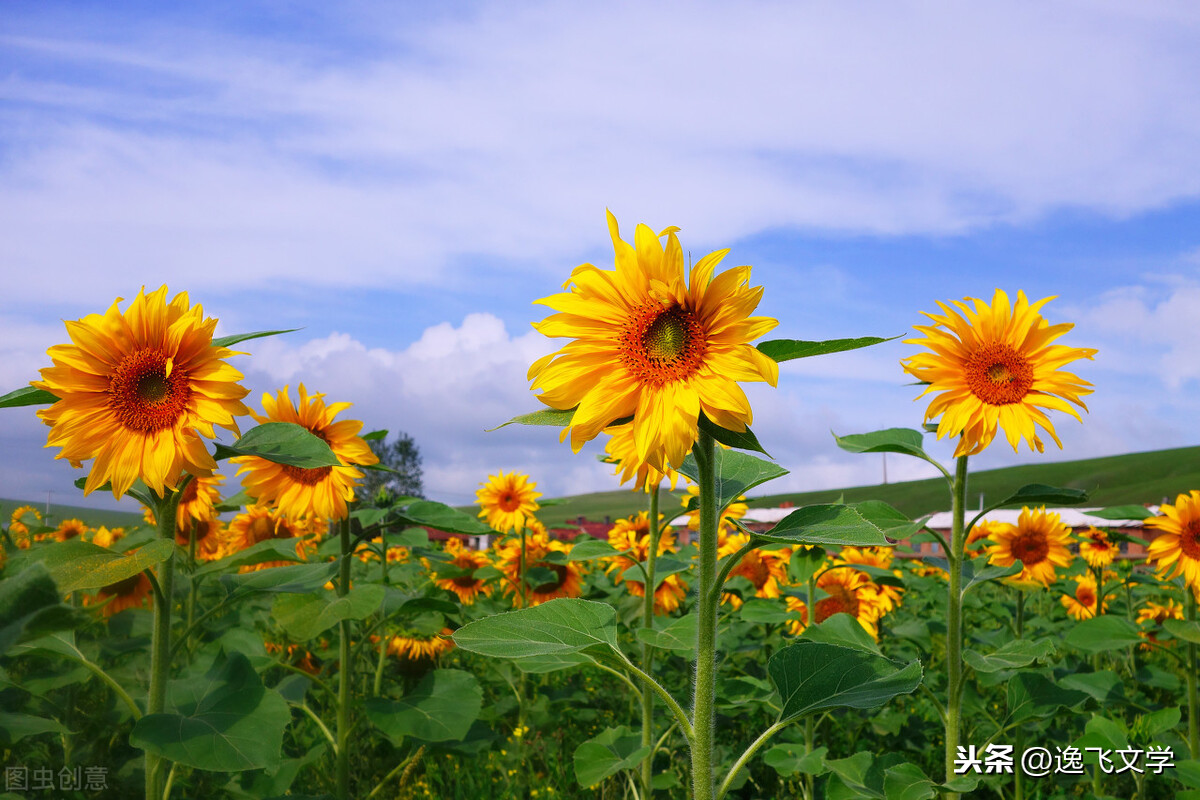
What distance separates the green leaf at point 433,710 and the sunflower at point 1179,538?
376cm

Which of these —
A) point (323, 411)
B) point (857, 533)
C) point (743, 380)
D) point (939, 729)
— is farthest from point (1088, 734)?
point (323, 411)

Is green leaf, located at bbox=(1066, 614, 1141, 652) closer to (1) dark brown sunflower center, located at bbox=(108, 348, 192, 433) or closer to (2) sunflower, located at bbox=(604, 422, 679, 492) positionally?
(2) sunflower, located at bbox=(604, 422, 679, 492)

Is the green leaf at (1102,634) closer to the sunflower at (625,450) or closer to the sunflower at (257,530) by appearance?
the sunflower at (625,450)

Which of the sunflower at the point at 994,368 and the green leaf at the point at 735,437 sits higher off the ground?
the sunflower at the point at 994,368

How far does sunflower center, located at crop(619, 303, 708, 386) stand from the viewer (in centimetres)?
188

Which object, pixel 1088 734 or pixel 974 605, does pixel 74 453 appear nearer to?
pixel 1088 734

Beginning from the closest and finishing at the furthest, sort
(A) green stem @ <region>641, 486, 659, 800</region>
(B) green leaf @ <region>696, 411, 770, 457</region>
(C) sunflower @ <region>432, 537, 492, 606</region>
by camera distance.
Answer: (B) green leaf @ <region>696, 411, 770, 457</region> → (A) green stem @ <region>641, 486, 659, 800</region> → (C) sunflower @ <region>432, 537, 492, 606</region>

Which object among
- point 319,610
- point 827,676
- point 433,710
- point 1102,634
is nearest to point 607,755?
point 433,710

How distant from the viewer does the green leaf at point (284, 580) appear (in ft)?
9.01

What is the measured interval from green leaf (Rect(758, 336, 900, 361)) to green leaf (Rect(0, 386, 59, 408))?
219cm

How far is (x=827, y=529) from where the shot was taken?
5.76ft

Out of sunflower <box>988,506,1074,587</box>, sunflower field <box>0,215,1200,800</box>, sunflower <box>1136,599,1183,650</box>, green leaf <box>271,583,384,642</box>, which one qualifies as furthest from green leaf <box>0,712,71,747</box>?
sunflower <box>1136,599,1183,650</box>

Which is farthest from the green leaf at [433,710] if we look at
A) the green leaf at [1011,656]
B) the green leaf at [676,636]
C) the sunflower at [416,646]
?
the green leaf at [1011,656]

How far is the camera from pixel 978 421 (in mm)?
3340
